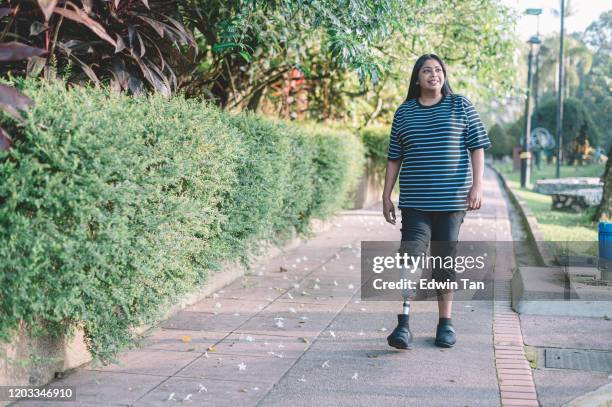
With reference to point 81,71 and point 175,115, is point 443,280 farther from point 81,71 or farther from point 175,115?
point 81,71

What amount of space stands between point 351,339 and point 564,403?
5.68 feet

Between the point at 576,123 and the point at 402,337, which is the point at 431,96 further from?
the point at 576,123

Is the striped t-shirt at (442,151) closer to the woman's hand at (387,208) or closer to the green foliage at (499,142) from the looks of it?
the woman's hand at (387,208)

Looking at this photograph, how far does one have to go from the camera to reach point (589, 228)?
12.1 m

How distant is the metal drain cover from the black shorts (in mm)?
851

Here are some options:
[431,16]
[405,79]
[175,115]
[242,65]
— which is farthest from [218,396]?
[405,79]

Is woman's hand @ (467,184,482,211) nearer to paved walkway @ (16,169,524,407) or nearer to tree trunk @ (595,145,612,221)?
paved walkway @ (16,169,524,407)

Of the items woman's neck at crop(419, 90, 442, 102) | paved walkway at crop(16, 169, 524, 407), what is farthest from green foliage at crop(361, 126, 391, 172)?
woman's neck at crop(419, 90, 442, 102)

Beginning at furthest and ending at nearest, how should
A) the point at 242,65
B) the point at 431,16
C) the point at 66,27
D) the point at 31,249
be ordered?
the point at 431,16
the point at 242,65
the point at 66,27
the point at 31,249

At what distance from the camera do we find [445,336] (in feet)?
17.2

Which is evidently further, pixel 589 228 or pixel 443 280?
pixel 589 228

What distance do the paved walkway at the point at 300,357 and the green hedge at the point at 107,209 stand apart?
0.34 meters

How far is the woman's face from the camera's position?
5.08 meters

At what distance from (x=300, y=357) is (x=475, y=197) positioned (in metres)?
1.59
